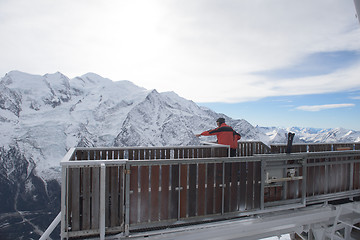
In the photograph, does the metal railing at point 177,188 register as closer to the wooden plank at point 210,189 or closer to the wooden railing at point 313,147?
the wooden plank at point 210,189

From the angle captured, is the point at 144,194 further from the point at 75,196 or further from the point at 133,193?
the point at 75,196

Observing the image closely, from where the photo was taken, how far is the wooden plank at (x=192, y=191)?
5.11m

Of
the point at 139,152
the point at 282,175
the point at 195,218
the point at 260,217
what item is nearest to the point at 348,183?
the point at 282,175

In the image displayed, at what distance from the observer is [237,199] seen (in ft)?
18.2

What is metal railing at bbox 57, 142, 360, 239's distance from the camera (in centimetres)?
442

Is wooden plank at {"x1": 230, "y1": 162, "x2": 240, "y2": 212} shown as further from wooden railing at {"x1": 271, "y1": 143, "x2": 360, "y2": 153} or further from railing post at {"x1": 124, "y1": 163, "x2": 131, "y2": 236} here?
wooden railing at {"x1": 271, "y1": 143, "x2": 360, "y2": 153}

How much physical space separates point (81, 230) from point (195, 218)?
7.86ft

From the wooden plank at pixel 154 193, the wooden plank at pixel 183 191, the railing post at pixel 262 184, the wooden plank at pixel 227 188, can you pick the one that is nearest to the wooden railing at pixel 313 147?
the railing post at pixel 262 184

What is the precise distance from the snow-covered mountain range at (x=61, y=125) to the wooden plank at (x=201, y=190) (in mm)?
100249

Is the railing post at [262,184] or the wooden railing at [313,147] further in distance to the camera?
the wooden railing at [313,147]

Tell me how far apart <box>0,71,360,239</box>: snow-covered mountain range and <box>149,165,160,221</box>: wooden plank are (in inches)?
3983

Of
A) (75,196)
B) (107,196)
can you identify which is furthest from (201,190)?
(75,196)

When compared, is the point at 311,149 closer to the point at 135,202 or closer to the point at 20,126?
the point at 135,202

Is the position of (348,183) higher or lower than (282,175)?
lower
